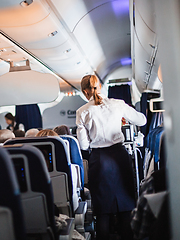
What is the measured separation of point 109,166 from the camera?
2.62 m

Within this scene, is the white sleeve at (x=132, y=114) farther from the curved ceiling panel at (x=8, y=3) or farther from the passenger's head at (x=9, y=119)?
the passenger's head at (x=9, y=119)

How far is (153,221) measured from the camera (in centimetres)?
142

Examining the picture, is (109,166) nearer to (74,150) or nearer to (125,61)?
(74,150)

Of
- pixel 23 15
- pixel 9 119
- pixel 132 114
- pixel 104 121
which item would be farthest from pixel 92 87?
pixel 9 119

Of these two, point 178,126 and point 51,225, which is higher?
point 178,126

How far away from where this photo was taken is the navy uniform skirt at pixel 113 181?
2623 millimetres

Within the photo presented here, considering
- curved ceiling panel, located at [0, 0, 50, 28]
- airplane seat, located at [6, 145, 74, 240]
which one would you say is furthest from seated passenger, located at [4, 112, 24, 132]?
airplane seat, located at [6, 145, 74, 240]

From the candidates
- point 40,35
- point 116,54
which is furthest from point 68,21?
point 116,54

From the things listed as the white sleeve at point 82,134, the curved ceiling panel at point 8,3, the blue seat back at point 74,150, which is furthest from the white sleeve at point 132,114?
the curved ceiling panel at point 8,3

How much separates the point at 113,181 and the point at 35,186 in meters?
1.21

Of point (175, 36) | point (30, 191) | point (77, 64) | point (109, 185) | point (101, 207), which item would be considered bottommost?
point (101, 207)

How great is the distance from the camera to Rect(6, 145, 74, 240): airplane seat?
1.56m

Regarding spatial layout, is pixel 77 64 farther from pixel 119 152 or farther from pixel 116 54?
pixel 119 152

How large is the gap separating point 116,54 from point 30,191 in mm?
7966
